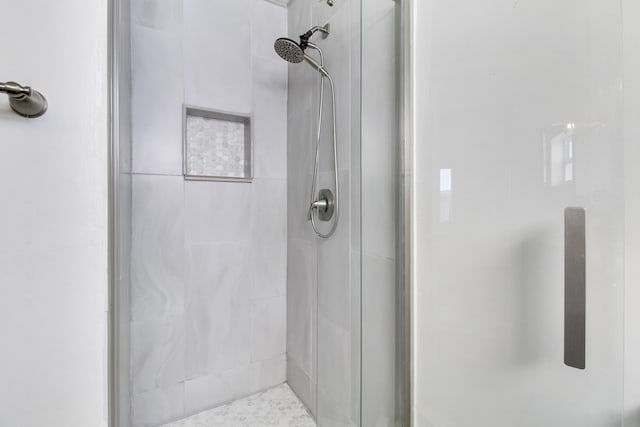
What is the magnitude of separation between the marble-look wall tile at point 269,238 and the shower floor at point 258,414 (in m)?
0.54

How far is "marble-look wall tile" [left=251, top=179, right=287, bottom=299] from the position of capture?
1.56 m

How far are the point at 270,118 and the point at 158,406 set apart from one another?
154 centimetres

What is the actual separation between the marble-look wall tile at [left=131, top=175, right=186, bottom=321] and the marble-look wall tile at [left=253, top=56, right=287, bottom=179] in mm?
448

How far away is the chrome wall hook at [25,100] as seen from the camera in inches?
22.8

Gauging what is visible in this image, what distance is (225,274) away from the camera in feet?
4.88

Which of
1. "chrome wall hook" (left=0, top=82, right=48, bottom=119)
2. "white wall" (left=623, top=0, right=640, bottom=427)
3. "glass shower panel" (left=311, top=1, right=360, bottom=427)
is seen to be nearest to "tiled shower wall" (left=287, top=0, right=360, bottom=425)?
"glass shower panel" (left=311, top=1, right=360, bottom=427)

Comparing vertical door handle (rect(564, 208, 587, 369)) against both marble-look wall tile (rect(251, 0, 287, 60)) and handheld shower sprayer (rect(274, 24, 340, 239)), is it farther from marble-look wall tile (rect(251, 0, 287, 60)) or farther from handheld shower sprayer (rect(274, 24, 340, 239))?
marble-look wall tile (rect(251, 0, 287, 60))

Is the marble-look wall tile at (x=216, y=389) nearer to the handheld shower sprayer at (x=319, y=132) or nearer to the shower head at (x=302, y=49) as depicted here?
the handheld shower sprayer at (x=319, y=132)

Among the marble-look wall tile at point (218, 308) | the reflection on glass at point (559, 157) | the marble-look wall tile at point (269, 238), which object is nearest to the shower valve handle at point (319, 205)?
the marble-look wall tile at point (269, 238)

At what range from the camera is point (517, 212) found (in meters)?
0.66

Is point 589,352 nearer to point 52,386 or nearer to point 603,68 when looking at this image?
point 603,68

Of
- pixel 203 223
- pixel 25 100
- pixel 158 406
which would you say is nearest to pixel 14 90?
pixel 25 100

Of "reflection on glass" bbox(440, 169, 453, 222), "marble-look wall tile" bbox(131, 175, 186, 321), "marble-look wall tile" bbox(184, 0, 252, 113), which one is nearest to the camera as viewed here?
"reflection on glass" bbox(440, 169, 453, 222)

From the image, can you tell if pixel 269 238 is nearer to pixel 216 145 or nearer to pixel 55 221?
pixel 216 145
